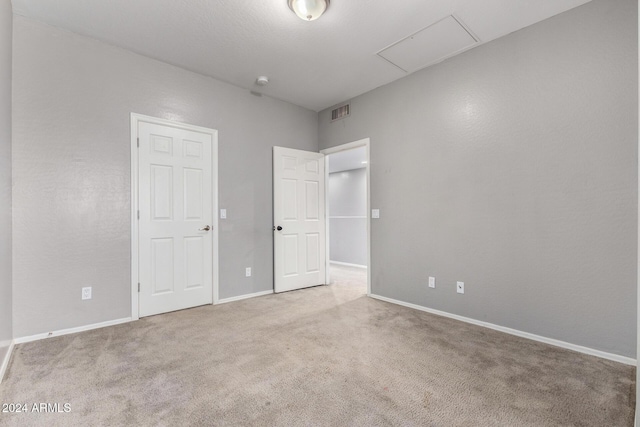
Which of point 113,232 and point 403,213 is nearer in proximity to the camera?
point 113,232

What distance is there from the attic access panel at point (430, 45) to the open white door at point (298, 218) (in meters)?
1.80

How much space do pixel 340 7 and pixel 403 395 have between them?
2.75m

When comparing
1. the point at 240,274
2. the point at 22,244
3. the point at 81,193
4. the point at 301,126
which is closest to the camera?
the point at 22,244

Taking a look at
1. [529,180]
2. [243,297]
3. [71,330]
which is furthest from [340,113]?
[71,330]

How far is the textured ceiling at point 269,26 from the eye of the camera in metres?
2.34

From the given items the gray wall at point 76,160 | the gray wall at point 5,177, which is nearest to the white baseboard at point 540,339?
the gray wall at point 76,160

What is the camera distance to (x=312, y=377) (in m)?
1.92

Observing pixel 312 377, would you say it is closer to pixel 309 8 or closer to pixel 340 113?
pixel 309 8

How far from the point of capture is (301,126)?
4434mm

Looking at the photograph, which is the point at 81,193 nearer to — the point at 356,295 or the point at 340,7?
the point at 340,7

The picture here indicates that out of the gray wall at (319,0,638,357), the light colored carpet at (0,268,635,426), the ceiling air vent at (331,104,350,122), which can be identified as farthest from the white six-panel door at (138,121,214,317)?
the gray wall at (319,0,638,357)

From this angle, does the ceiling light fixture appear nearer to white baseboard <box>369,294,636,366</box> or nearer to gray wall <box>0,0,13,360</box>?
gray wall <box>0,0,13,360</box>

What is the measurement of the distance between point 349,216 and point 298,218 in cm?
300

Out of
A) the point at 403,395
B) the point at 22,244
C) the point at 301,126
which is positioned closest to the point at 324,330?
the point at 403,395
